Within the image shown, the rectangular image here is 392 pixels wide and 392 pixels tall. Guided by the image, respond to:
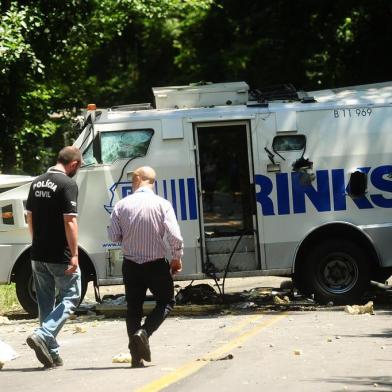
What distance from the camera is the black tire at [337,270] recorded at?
12305mm

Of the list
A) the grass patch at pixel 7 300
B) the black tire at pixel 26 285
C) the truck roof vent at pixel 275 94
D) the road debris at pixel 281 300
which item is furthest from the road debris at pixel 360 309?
the grass patch at pixel 7 300

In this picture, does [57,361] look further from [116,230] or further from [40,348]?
[116,230]

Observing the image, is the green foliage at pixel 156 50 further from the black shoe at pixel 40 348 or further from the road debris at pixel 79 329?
the black shoe at pixel 40 348

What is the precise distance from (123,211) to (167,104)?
4535 mm

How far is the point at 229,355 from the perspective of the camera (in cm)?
854

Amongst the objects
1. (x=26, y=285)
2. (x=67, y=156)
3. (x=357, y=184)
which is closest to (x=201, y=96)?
(x=357, y=184)

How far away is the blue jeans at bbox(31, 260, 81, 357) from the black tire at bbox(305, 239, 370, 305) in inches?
181

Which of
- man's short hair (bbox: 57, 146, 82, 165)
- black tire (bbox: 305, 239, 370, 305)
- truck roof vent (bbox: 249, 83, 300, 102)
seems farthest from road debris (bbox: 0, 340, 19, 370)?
truck roof vent (bbox: 249, 83, 300, 102)

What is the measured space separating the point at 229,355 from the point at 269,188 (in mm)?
4074

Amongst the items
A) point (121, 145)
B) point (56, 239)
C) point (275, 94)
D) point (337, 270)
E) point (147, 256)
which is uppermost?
point (275, 94)

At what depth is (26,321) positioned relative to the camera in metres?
12.4

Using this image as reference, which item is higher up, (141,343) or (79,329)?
(141,343)

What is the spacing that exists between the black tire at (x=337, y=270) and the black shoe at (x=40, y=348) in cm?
489

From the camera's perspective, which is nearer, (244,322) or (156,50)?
(244,322)
